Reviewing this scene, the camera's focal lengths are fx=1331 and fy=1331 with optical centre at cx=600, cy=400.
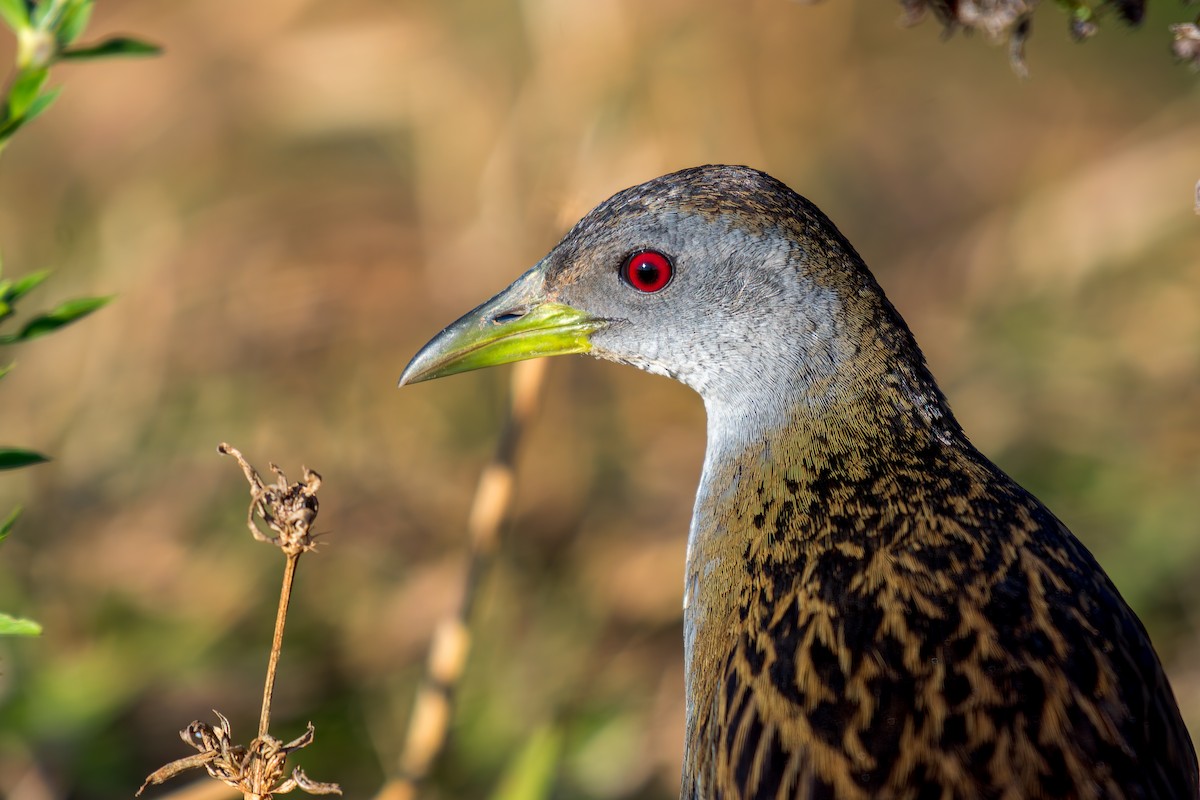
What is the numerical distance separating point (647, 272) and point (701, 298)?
0.13m

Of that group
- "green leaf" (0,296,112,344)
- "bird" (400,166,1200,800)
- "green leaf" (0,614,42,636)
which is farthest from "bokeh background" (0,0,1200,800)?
"green leaf" (0,614,42,636)

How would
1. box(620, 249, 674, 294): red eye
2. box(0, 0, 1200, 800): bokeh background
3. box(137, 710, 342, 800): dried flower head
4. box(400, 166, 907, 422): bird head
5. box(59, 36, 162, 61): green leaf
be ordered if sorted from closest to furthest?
1. box(137, 710, 342, 800): dried flower head
2. box(59, 36, 162, 61): green leaf
3. box(400, 166, 907, 422): bird head
4. box(620, 249, 674, 294): red eye
5. box(0, 0, 1200, 800): bokeh background

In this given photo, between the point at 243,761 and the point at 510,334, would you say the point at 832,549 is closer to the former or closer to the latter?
the point at 510,334

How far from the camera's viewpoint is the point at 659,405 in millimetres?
5707

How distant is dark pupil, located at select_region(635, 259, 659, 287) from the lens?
285 cm

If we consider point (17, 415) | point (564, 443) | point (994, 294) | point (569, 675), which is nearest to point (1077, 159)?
point (994, 294)

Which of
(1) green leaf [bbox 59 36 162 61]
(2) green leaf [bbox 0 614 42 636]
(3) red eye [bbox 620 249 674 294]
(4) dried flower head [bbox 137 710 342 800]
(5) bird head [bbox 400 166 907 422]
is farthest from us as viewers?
(3) red eye [bbox 620 249 674 294]

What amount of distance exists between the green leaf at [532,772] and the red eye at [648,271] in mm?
1248

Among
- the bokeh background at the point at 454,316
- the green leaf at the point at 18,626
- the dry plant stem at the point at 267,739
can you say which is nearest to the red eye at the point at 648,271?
the bokeh background at the point at 454,316

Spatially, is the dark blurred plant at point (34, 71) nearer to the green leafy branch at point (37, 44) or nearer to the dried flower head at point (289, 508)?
the green leafy branch at point (37, 44)

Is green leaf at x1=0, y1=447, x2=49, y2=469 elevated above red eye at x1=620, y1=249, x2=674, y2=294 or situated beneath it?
situated beneath

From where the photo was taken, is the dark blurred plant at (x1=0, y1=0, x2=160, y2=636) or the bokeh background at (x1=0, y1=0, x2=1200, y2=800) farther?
the bokeh background at (x1=0, y1=0, x2=1200, y2=800)

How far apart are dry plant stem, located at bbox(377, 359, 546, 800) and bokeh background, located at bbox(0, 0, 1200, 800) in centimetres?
32

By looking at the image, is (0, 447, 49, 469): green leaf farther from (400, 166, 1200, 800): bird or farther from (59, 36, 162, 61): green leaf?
(400, 166, 1200, 800): bird
